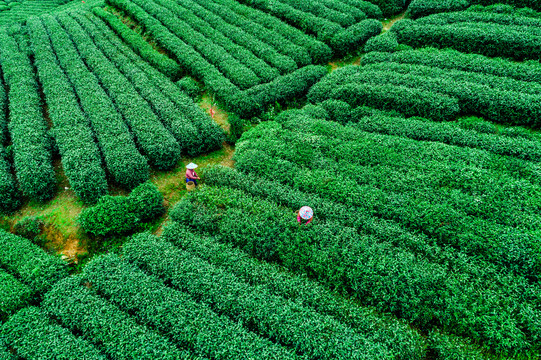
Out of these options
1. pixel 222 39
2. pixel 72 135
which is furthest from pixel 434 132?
pixel 72 135

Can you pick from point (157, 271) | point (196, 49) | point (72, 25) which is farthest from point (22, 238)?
point (72, 25)

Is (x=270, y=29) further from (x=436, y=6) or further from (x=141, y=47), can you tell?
(x=436, y=6)

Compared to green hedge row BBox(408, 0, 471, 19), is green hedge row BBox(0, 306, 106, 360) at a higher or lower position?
lower

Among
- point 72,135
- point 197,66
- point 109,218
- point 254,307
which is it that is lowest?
point 254,307

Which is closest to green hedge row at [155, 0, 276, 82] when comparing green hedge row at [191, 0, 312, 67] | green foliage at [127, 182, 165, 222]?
green hedge row at [191, 0, 312, 67]

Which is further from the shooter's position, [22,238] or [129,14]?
[129,14]

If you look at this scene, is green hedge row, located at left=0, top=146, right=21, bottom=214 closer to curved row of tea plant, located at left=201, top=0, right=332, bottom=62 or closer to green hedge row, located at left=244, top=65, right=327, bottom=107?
green hedge row, located at left=244, top=65, right=327, bottom=107

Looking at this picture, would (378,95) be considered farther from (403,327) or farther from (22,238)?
(22,238)
